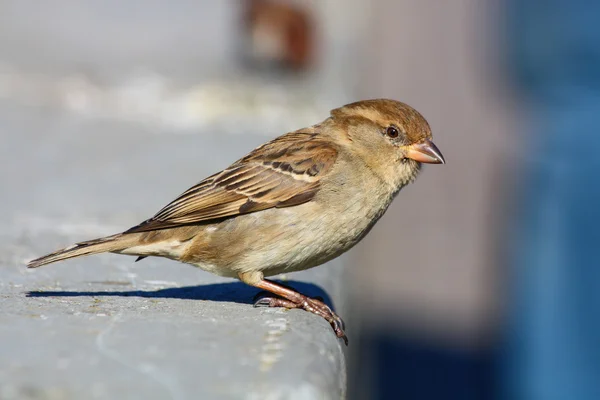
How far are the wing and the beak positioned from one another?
12.2 inches

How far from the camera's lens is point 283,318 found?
3.19 meters

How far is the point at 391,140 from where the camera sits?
3.90m

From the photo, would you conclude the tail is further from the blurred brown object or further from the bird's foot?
the blurred brown object

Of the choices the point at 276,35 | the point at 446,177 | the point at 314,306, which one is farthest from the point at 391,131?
the point at 446,177

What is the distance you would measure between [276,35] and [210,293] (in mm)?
4553

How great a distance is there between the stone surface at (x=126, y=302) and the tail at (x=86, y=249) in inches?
4.7

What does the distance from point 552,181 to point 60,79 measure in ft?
12.7

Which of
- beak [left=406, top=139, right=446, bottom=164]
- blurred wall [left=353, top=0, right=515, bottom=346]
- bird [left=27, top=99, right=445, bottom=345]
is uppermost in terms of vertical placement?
beak [left=406, top=139, right=446, bottom=164]

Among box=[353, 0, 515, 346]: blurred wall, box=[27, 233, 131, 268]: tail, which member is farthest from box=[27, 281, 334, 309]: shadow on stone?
box=[353, 0, 515, 346]: blurred wall

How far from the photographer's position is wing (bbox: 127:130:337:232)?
366 cm

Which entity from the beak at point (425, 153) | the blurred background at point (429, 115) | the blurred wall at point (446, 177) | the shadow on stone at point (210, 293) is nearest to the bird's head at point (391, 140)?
the beak at point (425, 153)

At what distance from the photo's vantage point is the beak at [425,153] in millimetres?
3834

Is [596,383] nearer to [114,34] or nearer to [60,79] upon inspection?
[60,79]

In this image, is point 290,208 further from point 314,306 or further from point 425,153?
point 425,153
